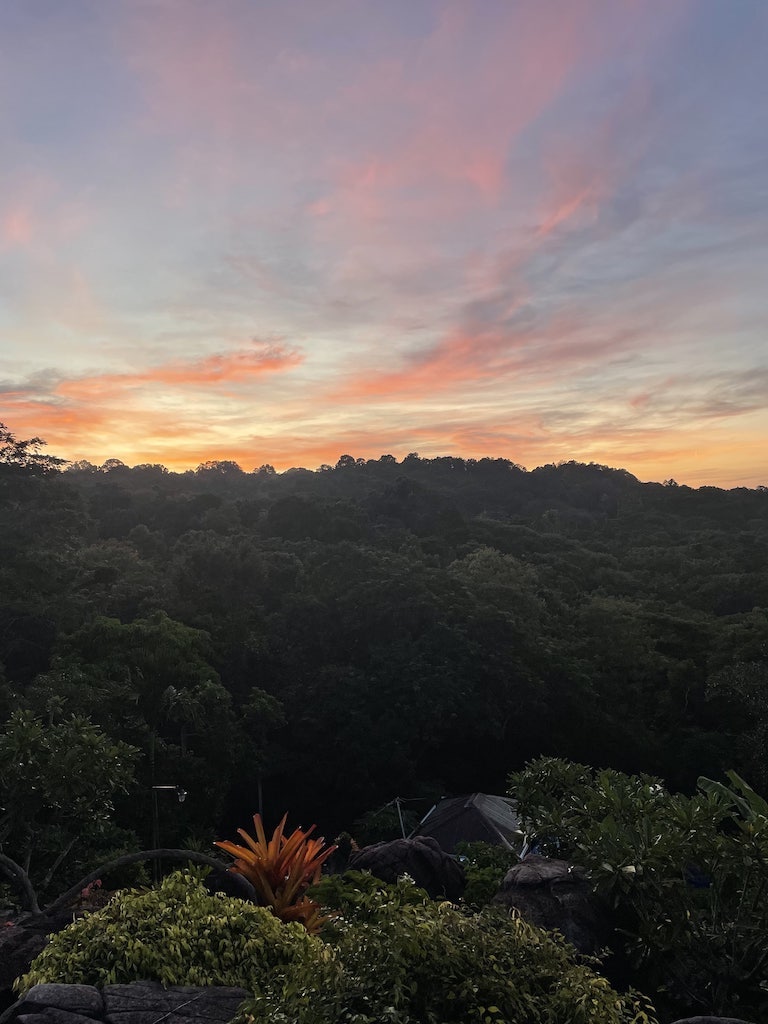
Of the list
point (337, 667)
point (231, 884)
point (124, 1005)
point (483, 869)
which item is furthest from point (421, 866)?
point (337, 667)

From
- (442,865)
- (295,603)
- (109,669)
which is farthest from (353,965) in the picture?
(295,603)

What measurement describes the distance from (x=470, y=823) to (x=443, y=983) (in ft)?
51.4

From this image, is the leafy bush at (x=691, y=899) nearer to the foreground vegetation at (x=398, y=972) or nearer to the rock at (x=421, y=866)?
the foreground vegetation at (x=398, y=972)

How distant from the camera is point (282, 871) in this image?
30.0 ft

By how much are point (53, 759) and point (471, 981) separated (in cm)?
906

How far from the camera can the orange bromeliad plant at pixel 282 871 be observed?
28.3 ft

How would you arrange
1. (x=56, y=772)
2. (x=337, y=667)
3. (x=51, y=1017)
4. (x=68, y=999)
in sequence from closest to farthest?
(x=51, y=1017)
(x=68, y=999)
(x=56, y=772)
(x=337, y=667)

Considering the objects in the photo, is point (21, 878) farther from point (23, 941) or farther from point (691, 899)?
point (691, 899)

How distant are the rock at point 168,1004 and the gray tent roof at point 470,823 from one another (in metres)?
13.6

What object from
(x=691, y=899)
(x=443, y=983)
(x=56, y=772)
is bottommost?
(x=56, y=772)

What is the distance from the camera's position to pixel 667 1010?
698cm

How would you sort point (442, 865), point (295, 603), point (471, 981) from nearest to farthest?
point (471, 981), point (442, 865), point (295, 603)

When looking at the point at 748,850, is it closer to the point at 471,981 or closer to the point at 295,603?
the point at 471,981

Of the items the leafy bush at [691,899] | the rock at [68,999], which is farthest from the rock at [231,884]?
the leafy bush at [691,899]
